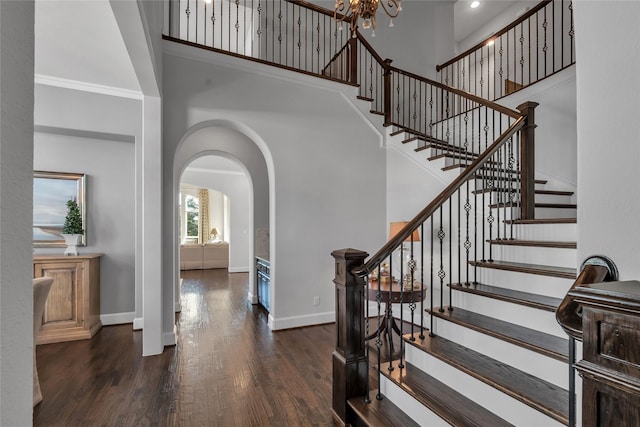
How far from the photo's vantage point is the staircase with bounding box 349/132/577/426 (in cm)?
→ 163

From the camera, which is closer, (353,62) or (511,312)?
(511,312)

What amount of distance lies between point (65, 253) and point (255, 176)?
9.09 ft

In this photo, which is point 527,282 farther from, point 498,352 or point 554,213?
point 554,213

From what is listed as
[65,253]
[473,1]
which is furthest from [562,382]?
[473,1]

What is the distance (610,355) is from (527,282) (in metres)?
1.79

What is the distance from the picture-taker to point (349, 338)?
2207mm

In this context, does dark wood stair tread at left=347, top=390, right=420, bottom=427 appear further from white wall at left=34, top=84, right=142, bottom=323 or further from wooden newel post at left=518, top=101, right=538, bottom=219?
white wall at left=34, top=84, right=142, bottom=323

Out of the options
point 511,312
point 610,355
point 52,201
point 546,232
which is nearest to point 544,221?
point 546,232

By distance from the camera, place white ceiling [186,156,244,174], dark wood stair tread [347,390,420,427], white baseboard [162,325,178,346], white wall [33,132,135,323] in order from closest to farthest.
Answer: dark wood stair tread [347,390,420,427], white baseboard [162,325,178,346], white wall [33,132,135,323], white ceiling [186,156,244,174]

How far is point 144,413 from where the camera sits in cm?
225

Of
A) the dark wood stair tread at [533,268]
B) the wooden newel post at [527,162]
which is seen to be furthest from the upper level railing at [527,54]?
the dark wood stair tread at [533,268]

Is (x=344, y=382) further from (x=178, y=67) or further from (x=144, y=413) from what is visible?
(x=178, y=67)

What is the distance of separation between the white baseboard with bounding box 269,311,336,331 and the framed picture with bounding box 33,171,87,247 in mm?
2718

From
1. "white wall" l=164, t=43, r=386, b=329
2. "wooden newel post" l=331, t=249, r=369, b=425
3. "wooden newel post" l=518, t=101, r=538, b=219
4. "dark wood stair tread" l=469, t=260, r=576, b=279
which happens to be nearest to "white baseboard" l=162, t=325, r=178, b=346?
"white wall" l=164, t=43, r=386, b=329
